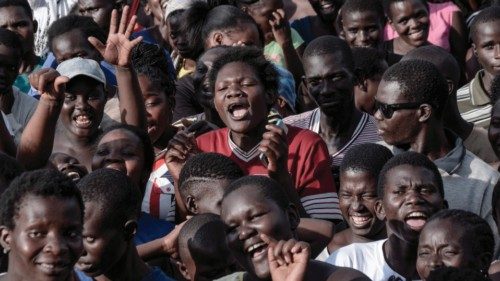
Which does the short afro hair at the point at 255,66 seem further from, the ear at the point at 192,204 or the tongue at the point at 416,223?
the tongue at the point at 416,223

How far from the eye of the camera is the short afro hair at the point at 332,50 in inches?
362

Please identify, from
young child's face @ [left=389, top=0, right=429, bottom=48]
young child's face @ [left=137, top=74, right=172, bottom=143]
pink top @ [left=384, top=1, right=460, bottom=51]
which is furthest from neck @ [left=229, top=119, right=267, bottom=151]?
pink top @ [left=384, top=1, right=460, bottom=51]

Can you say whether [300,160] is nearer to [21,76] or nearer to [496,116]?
[496,116]

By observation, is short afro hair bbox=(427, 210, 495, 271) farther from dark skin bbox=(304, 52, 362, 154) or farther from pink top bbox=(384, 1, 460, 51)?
pink top bbox=(384, 1, 460, 51)

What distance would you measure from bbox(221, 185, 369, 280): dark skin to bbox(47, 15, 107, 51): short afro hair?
9.81 ft

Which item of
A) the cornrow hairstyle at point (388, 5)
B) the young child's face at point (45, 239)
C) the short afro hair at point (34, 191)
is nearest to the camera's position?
the young child's face at point (45, 239)

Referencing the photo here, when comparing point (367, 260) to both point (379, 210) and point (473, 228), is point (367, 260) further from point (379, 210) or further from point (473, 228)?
point (473, 228)

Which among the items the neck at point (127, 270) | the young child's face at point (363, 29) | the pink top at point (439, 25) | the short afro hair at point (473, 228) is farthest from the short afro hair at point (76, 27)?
the short afro hair at point (473, 228)

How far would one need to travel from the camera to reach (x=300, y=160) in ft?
26.4

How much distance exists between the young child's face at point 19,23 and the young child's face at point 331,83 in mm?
1958

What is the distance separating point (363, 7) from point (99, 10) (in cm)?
179

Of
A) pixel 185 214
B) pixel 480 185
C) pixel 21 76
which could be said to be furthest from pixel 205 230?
pixel 21 76

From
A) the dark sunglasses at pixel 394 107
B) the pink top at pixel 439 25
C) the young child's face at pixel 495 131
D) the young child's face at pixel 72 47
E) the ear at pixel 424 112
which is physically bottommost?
the pink top at pixel 439 25

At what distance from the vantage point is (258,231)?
6.61 m
